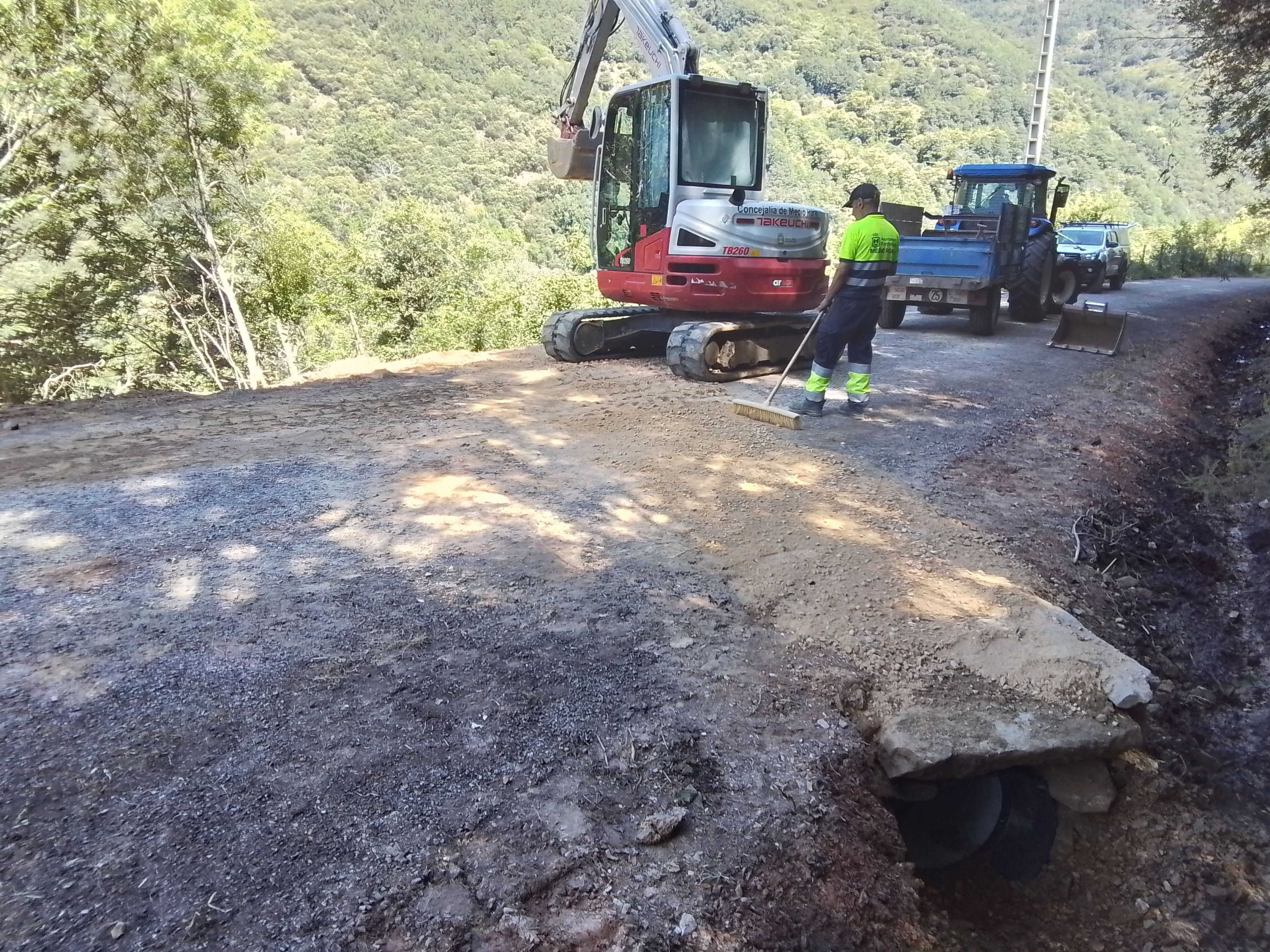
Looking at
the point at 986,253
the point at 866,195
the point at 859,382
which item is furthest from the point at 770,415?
the point at 986,253

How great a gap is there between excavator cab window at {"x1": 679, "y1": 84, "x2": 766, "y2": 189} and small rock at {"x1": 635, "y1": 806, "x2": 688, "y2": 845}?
6.81 meters

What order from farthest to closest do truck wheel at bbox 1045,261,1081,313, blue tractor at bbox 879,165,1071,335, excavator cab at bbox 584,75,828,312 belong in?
truck wheel at bbox 1045,261,1081,313 < blue tractor at bbox 879,165,1071,335 < excavator cab at bbox 584,75,828,312

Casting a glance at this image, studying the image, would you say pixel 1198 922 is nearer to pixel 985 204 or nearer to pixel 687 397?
pixel 687 397

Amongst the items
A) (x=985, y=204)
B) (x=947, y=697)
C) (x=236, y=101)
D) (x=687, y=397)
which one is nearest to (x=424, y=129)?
(x=236, y=101)

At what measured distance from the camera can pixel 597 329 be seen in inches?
359

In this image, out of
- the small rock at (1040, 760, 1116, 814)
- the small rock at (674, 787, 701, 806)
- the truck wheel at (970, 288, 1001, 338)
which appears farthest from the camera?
the truck wheel at (970, 288, 1001, 338)

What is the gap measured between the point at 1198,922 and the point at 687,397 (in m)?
5.42

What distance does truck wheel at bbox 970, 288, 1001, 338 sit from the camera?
458 inches

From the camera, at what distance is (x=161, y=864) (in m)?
2.04

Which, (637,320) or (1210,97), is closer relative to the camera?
(637,320)

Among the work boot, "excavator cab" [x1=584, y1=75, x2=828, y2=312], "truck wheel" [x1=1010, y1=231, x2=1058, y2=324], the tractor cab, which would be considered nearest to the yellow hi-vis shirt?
the work boot

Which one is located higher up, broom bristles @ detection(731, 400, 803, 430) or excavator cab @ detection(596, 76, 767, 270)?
excavator cab @ detection(596, 76, 767, 270)

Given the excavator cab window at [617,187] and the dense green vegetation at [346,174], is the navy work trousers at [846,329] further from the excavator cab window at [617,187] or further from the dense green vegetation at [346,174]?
the dense green vegetation at [346,174]

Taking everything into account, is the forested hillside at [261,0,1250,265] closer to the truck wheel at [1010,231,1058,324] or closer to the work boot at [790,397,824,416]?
the truck wheel at [1010,231,1058,324]
